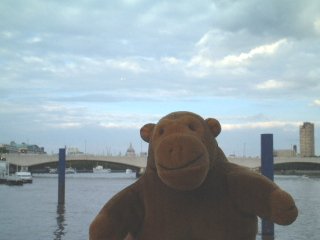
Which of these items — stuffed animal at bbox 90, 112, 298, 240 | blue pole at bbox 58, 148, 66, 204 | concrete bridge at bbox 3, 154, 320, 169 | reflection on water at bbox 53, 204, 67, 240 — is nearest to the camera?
stuffed animal at bbox 90, 112, 298, 240

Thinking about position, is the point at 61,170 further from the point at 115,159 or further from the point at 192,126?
the point at 115,159

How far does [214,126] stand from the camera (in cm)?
465

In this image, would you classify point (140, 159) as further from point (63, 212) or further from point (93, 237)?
point (93, 237)

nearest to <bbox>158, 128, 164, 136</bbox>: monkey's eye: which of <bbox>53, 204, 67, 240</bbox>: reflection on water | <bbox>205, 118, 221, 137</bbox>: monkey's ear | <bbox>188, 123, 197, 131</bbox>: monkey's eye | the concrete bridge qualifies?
<bbox>188, 123, 197, 131</bbox>: monkey's eye

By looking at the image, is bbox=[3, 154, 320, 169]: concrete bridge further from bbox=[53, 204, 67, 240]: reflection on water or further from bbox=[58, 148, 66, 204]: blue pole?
bbox=[53, 204, 67, 240]: reflection on water

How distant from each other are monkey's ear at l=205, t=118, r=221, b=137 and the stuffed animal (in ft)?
0.07

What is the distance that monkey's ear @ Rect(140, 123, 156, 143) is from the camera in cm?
477

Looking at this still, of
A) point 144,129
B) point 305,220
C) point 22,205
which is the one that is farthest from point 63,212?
point 144,129

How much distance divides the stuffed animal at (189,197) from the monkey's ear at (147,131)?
158mm

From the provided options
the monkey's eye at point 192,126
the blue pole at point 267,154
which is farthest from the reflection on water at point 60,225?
the monkey's eye at point 192,126

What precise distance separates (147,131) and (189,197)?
784mm

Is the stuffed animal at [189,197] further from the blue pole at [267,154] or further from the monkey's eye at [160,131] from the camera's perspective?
the blue pole at [267,154]

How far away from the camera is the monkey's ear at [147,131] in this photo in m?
4.77

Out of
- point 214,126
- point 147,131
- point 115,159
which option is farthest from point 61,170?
point 115,159
